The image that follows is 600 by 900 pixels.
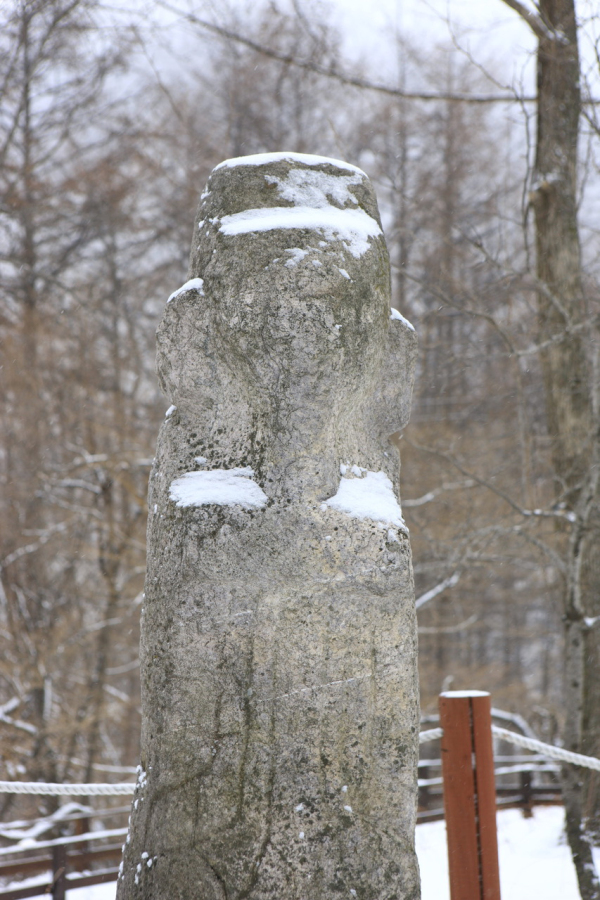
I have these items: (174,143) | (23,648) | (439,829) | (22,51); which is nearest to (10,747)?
(23,648)

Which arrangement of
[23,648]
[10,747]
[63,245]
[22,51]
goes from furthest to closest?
1. [63,245]
2. [22,51]
3. [23,648]
4. [10,747]

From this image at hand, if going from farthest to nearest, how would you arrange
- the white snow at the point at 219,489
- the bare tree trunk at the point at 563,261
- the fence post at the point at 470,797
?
the bare tree trunk at the point at 563,261, the fence post at the point at 470,797, the white snow at the point at 219,489

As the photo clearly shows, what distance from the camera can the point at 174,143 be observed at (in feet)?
39.8

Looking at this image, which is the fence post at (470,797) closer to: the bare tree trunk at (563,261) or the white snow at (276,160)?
the white snow at (276,160)

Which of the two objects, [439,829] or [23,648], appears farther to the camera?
[23,648]

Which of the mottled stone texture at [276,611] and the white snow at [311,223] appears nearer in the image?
the mottled stone texture at [276,611]

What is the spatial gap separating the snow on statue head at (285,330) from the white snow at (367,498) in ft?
0.14

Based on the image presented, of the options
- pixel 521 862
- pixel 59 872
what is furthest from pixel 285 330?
pixel 521 862

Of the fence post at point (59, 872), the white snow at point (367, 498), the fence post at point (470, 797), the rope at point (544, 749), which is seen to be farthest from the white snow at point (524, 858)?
the white snow at point (367, 498)

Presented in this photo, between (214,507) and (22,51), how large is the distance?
473 inches

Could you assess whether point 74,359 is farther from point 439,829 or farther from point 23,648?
point 439,829

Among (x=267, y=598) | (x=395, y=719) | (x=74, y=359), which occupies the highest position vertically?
(x=74, y=359)

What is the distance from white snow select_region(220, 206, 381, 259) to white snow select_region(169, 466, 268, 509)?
0.76 m

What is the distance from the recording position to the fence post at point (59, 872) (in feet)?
14.1
